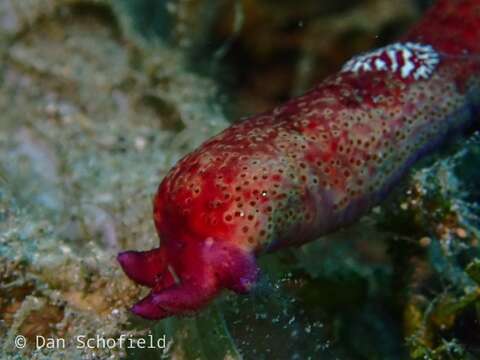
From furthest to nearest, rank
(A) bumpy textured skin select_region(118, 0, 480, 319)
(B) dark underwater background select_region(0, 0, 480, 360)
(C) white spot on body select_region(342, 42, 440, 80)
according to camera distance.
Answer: (C) white spot on body select_region(342, 42, 440, 80) < (B) dark underwater background select_region(0, 0, 480, 360) < (A) bumpy textured skin select_region(118, 0, 480, 319)

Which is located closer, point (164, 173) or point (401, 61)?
point (401, 61)

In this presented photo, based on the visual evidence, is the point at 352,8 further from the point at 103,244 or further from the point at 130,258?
the point at 130,258

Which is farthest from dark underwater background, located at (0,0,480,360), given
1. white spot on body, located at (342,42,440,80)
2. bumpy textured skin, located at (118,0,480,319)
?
white spot on body, located at (342,42,440,80)

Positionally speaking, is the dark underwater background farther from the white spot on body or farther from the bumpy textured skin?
the white spot on body

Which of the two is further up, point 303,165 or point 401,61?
point 401,61

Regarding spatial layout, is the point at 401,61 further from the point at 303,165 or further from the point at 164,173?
the point at 164,173

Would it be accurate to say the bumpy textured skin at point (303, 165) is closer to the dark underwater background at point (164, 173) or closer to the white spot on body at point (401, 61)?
the white spot on body at point (401, 61)

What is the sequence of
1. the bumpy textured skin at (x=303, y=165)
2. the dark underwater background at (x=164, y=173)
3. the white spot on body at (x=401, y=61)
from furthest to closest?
the white spot on body at (x=401, y=61) < the dark underwater background at (x=164, y=173) < the bumpy textured skin at (x=303, y=165)

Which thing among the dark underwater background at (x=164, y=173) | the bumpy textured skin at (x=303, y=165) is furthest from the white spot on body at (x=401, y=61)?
the dark underwater background at (x=164, y=173)

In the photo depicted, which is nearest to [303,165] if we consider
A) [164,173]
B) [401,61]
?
[401,61]
